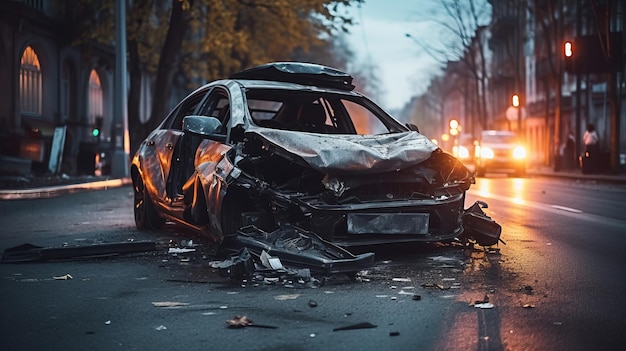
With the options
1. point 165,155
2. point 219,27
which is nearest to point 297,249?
point 165,155

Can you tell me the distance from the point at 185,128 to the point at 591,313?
4.02m

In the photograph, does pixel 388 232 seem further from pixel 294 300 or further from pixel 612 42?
pixel 612 42

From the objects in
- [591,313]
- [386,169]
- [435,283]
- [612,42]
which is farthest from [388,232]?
[612,42]

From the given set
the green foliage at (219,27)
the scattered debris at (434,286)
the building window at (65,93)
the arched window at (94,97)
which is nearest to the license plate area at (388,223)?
the scattered debris at (434,286)

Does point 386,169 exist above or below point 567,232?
above

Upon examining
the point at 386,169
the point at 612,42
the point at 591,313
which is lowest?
the point at 591,313

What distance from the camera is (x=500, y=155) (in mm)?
33312

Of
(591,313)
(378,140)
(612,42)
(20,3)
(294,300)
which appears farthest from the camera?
(612,42)

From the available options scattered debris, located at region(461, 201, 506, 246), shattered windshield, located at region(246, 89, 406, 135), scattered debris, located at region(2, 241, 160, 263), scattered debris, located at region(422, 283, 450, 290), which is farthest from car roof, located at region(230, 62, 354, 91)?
scattered debris, located at region(422, 283, 450, 290)

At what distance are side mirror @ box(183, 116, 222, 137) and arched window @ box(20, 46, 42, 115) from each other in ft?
78.1

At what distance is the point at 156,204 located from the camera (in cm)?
973

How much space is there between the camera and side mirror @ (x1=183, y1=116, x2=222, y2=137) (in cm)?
794

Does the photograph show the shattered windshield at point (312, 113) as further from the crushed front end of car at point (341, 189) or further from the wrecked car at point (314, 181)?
the crushed front end of car at point (341, 189)

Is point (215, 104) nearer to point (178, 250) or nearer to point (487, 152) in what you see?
point (178, 250)
